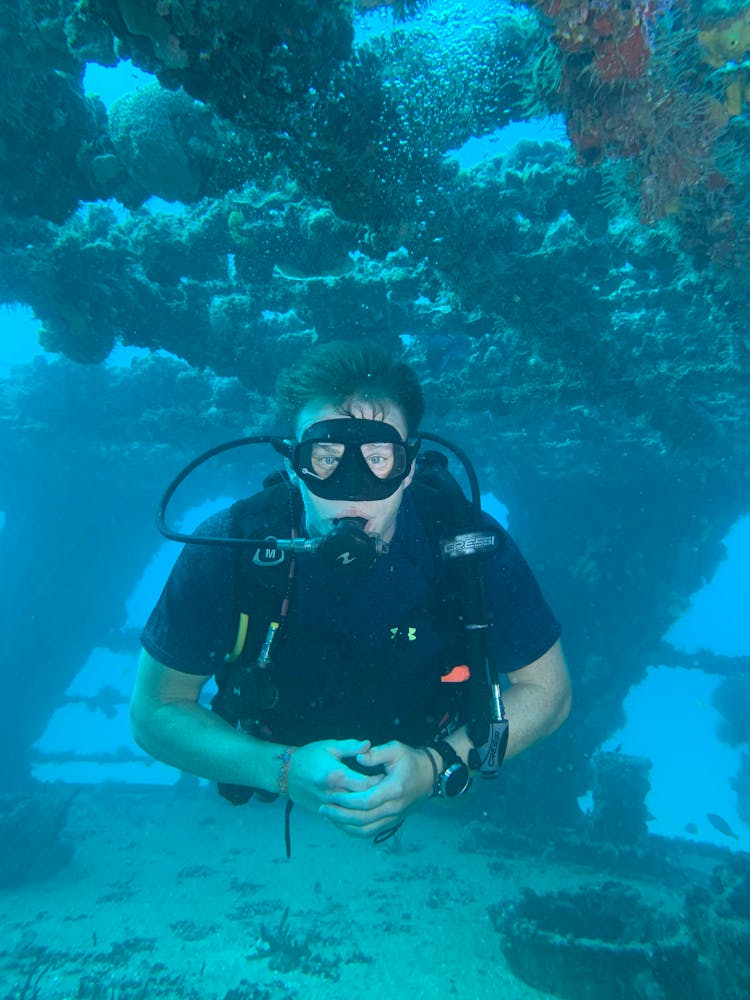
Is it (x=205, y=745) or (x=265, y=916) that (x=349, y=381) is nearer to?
(x=205, y=745)

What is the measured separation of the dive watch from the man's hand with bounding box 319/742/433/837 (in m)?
0.32

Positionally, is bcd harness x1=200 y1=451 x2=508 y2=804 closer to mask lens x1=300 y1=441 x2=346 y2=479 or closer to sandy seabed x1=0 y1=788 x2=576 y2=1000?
mask lens x1=300 y1=441 x2=346 y2=479

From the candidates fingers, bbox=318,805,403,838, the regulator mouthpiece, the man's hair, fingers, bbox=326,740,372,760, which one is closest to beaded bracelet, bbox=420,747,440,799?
fingers, bbox=318,805,403,838

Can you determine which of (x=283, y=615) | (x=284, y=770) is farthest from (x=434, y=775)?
(x=283, y=615)

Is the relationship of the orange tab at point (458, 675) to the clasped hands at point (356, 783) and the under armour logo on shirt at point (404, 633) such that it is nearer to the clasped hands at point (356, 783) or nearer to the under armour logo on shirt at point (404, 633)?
the under armour logo on shirt at point (404, 633)

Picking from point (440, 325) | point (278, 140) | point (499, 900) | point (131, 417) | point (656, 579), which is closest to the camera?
point (278, 140)

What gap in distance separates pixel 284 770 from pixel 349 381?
2367 millimetres

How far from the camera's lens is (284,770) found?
2830 millimetres

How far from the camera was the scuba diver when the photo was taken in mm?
3193

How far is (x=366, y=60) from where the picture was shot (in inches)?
216

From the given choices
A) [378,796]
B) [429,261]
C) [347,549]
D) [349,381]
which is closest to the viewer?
[378,796]

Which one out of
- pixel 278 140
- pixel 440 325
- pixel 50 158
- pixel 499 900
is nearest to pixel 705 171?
pixel 278 140

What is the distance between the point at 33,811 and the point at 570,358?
61.1 feet

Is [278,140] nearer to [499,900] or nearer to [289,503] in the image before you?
[289,503]
